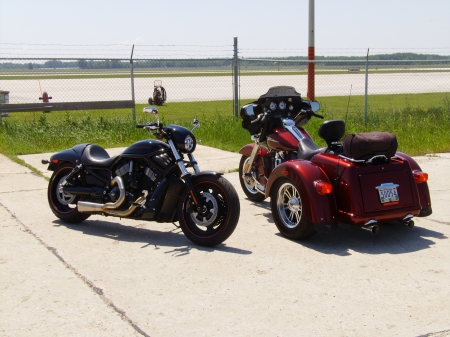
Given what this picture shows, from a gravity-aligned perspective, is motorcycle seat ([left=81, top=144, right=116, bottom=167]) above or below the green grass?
above

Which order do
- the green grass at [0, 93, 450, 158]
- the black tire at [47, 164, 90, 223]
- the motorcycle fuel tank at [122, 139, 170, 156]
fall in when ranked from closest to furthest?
the motorcycle fuel tank at [122, 139, 170, 156]
the black tire at [47, 164, 90, 223]
the green grass at [0, 93, 450, 158]

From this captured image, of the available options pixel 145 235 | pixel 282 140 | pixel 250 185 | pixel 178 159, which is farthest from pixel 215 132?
pixel 178 159

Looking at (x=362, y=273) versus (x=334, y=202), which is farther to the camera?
(x=334, y=202)

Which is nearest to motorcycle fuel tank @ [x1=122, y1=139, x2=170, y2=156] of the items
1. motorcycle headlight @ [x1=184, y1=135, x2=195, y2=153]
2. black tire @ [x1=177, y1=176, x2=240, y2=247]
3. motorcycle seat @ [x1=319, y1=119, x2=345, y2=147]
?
motorcycle headlight @ [x1=184, y1=135, x2=195, y2=153]

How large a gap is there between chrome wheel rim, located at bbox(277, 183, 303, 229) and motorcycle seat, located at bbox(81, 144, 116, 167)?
5.54 feet

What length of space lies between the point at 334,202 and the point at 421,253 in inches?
34.0

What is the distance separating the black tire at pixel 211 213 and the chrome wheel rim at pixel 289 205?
61 centimetres

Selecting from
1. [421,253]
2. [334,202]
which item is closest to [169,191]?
[334,202]

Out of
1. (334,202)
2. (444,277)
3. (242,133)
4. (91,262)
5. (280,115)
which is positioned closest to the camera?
(444,277)

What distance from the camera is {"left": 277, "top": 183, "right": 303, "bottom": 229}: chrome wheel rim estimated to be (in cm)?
599

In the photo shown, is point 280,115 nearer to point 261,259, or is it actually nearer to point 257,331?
point 261,259

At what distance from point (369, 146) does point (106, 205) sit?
2554 mm

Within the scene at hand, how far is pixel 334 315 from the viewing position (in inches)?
169

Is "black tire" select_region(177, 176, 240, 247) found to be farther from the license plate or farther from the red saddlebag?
the license plate
